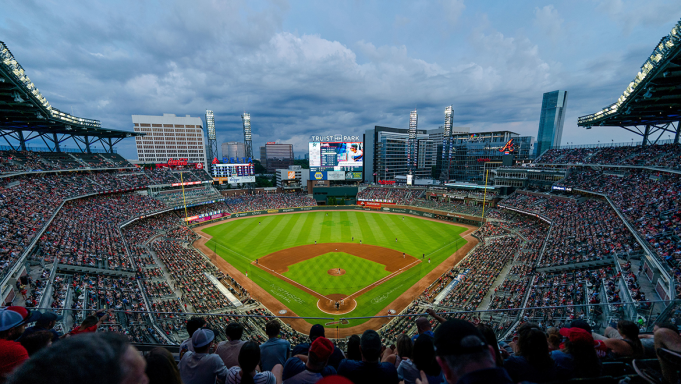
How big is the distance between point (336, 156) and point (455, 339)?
63030mm

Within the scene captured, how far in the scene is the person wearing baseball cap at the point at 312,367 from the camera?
3951 millimetres

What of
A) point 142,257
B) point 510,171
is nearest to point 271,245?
point 142,257

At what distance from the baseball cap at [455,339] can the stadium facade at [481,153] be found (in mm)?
75416

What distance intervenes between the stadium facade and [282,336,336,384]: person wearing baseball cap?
244 ft

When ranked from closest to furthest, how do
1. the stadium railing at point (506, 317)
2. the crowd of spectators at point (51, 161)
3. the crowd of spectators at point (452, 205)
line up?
the stadium railing at point (506, 317) → the crowd of spectators at point (51, 161) → the crowd of spectators at point (452, 205)

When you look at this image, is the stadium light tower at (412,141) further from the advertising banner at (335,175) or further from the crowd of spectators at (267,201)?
the crowd of spectators at (267,201)

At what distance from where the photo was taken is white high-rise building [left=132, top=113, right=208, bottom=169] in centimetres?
9500

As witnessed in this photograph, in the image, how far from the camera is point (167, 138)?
3883 inches

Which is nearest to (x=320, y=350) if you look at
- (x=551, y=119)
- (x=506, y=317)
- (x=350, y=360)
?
(x=350, y=360)

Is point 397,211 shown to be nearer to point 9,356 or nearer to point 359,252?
point 359,252

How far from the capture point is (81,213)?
104 ft

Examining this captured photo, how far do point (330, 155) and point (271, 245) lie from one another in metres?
33.1

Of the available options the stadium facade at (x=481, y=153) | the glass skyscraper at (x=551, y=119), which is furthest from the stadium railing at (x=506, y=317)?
the glass skyscraper at (x=551, y=119)

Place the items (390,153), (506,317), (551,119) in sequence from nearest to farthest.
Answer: (506,317) < (390,153) < (551,119)
